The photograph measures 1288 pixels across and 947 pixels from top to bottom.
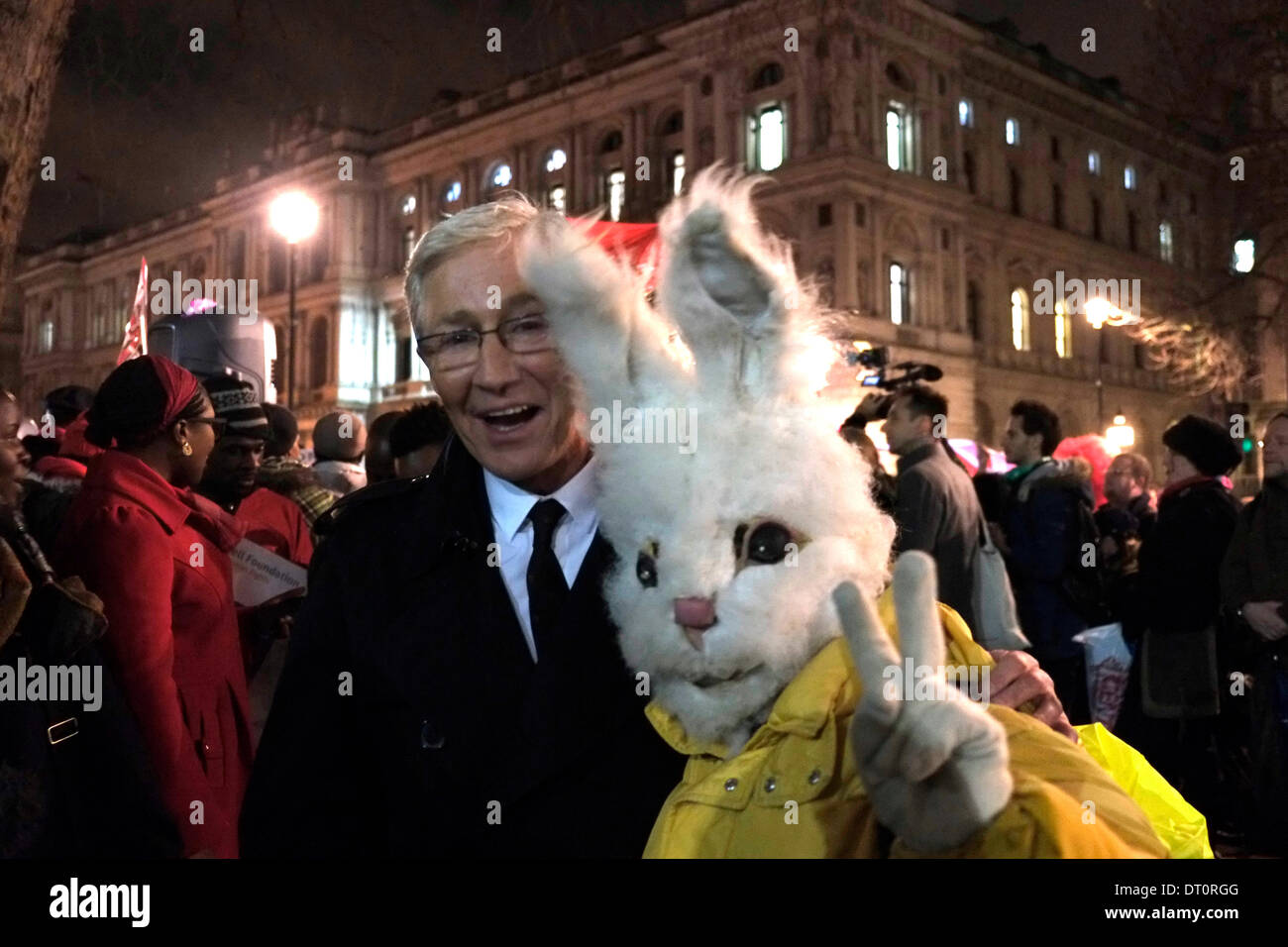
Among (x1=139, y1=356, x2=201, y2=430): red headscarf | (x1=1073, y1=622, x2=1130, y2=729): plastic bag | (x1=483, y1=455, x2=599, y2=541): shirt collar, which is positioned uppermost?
(x1=139, y1=356, x2=201, y2=430): red headscarf

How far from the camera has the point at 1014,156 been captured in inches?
1767

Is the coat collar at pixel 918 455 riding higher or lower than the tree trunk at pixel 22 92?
lower

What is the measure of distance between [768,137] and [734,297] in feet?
124

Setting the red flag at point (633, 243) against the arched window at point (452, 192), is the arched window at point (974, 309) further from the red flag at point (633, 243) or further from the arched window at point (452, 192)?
the red flag at point (633, 243)

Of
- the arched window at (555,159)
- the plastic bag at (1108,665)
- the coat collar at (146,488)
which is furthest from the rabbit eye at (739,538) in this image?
the arched window at (555,159)

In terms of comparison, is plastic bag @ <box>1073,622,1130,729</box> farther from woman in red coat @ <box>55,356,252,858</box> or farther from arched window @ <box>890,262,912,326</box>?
arched window @ <box>890,262,912,326</box>

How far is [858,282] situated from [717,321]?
1397 inches

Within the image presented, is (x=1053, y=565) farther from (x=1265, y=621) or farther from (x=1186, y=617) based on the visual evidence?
(x=1265, y=621)

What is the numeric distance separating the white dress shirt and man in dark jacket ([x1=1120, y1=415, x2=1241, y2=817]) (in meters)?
4.17

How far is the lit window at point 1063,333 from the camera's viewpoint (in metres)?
45.5

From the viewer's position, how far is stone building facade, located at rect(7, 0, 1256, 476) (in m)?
36.2

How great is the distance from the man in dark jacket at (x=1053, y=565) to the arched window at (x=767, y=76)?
3299 cm

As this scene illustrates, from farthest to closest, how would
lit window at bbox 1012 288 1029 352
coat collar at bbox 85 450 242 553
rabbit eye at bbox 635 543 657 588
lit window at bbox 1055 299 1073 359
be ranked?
lit window at bbox 1055 299 1073 359, lit window at bbox 1012 288 1029 352, coat collar at bbox 85 450 242 553, rabbit eye at bbox 635 543 657 588

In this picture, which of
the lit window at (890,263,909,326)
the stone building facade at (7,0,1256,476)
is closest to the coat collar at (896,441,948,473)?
the stone building facade at (7,0,1256,476)
